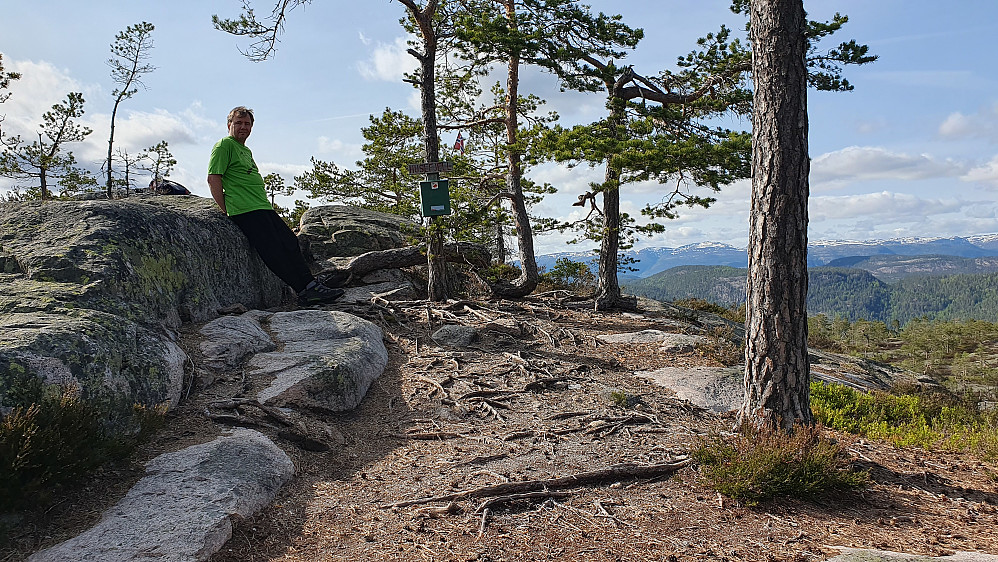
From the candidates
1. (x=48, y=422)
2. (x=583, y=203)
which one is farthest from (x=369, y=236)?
(x=48, y=422)

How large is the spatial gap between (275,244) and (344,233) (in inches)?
194

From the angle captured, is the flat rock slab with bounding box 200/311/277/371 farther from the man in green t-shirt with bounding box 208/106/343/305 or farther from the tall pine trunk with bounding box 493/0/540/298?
the tall pine trunk with bounding box 493/0/540/298

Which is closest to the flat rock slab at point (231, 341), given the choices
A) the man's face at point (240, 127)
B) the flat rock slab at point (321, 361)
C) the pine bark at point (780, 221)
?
the flat rock slab at point (321, 361)

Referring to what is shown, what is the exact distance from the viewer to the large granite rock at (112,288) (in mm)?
4602

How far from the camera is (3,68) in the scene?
44.2 feet

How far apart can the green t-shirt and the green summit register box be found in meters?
2.83

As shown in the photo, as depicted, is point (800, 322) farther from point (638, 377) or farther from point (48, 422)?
point (48, 422)

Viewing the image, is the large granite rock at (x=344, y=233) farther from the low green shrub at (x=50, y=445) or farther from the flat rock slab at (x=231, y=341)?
the low green shrub at (x=50, y=445)

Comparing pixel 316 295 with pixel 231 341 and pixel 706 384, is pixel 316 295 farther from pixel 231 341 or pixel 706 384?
pixel 706 384

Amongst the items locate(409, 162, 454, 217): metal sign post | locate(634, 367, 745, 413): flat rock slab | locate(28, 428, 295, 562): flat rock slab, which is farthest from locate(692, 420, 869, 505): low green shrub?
locate(409, 162, 454, 217): metal sign post

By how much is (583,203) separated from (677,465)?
9884 millimetres

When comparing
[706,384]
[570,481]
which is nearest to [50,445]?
[570,481]

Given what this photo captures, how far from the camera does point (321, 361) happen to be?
6836mm

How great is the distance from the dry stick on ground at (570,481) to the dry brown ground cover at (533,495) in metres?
0.05
